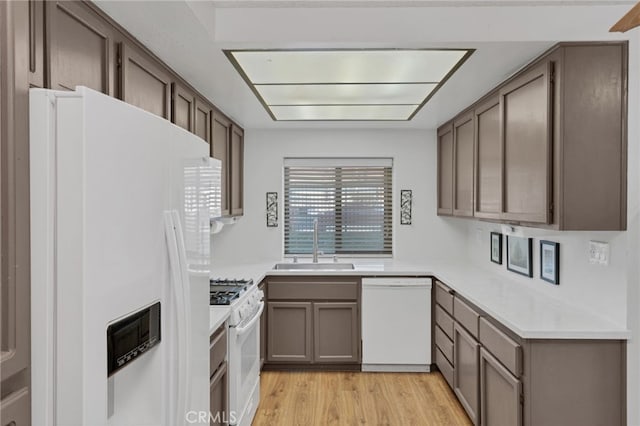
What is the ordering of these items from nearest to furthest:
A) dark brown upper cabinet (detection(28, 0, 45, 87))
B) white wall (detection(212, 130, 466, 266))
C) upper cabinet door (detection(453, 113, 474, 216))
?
1. dark brown upper cabinet (detection(28, 0, 45, 87))
2. upper cabinet door (detection(453, 113, 474, 216))
3. white wall (detection(212, 130, 466, 266))

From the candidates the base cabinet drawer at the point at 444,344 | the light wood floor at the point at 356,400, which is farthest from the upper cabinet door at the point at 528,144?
the light wood floor at the point at 356,400

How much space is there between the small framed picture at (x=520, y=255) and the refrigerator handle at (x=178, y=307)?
251 centimetres

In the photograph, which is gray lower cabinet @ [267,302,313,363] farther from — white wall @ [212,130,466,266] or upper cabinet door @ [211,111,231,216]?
upper cabinet door @ [211,111,231,216]

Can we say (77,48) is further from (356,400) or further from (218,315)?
(356,400)

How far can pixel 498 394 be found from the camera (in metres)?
2.18

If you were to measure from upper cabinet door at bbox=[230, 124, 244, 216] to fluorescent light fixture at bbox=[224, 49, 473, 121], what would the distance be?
0.64 meters

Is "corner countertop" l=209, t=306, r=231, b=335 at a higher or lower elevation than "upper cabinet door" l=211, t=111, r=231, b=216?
lower

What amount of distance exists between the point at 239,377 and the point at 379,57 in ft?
6.40

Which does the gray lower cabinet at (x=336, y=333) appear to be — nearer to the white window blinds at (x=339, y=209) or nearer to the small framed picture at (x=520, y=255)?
the white window blinds at (x=339, y=209)

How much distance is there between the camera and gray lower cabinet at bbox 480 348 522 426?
1952 mm

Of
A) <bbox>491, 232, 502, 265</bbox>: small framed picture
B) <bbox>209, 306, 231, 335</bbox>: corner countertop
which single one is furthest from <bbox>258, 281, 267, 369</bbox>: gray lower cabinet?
<bbox>491, 232, 502, 265</bbox>: small framed picture

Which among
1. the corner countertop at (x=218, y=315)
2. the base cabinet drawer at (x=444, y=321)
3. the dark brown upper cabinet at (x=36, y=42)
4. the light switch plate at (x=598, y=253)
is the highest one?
the dark brown upper cabinet at (x=36, y=42)

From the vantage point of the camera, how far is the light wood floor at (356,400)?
111 inches

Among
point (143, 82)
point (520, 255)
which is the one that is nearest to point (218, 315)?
point (143, 82)
